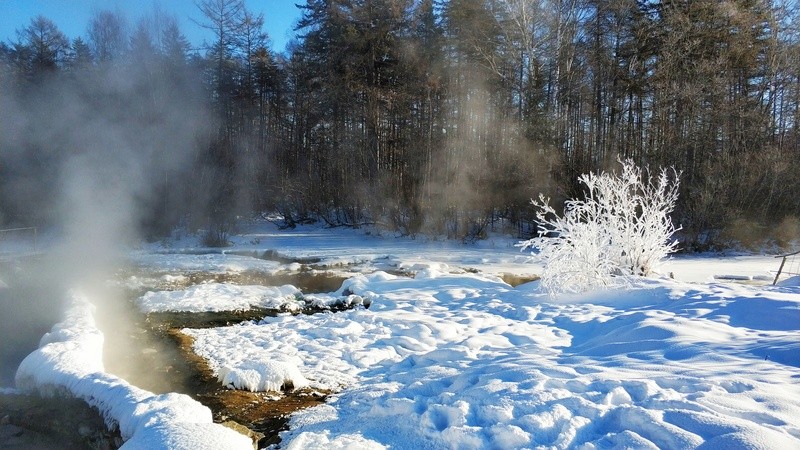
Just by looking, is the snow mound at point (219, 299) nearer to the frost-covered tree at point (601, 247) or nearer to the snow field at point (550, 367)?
the snow field at point (550, 367)

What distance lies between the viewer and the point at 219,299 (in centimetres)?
896

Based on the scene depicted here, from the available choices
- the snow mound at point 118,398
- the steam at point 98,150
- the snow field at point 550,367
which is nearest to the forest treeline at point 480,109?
the steam at point 98,150

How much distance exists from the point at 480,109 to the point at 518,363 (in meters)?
18.2

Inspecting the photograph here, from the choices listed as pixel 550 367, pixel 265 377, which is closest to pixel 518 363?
pixel 550 367

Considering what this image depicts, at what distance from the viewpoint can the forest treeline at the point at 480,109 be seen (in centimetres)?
1859

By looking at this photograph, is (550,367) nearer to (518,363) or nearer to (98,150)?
(518,363)

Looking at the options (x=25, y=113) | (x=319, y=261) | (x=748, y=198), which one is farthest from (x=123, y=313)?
(x=748, y=198)

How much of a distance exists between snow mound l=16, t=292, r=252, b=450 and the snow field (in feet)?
2.52

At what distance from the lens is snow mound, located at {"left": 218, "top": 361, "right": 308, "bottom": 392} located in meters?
4.76

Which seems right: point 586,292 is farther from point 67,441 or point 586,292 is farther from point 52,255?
point 52,255

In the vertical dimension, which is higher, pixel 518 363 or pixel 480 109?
pixel 480 109

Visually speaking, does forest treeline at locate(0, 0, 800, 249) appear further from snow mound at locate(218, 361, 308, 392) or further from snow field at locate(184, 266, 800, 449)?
snow mound at locate(218, 361, 308, 392)

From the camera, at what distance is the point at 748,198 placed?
1769 centimetres

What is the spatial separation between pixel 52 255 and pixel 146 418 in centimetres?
1532
